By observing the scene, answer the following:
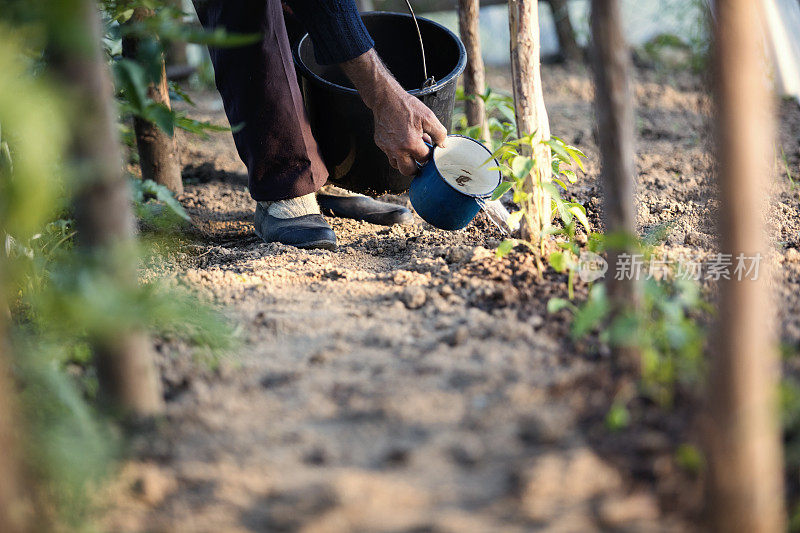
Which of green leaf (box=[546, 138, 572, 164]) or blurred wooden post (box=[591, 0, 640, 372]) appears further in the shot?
green leaf (box=[546, 138, 572, 164])

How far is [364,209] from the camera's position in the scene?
2.65m

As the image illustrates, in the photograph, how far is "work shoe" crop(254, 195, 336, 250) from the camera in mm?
2234

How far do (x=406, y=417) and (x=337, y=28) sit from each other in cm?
136

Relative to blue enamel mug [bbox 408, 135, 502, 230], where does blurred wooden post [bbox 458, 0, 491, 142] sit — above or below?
above

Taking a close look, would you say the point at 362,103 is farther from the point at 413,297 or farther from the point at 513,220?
the point at 413,297

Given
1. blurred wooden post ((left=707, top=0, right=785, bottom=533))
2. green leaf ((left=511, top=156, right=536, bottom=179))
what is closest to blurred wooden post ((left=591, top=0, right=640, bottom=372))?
blurred wooden post ((left=707, top=0, right=785, bottom=533))

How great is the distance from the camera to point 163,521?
102 cm

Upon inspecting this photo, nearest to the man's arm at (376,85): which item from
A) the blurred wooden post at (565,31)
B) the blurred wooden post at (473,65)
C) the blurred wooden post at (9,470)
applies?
the blurred wooden post at (473,65)

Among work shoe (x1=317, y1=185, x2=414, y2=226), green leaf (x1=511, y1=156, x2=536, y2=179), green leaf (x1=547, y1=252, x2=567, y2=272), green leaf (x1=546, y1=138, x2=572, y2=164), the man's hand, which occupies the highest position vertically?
the man's hand

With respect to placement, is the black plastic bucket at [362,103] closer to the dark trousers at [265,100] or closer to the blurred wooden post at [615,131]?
the dark trousers at [265,100]

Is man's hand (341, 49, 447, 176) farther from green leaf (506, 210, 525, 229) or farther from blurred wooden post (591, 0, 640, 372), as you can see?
blurred wooden post (591, 0, 640, 372)

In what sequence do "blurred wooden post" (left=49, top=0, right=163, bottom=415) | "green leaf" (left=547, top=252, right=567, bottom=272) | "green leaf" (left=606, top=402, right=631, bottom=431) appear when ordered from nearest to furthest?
1. "blurred wooden post" (left=49, top=0, right=163, bottom=415)
2. "green leaf" (left=606, top=402, right=631, bottom=431)
3. "green leaf" (left=547, top=252, right=567, bottom=272)

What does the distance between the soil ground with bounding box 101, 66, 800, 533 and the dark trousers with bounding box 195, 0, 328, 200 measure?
1.44 feet

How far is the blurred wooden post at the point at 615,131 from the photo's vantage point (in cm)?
116
